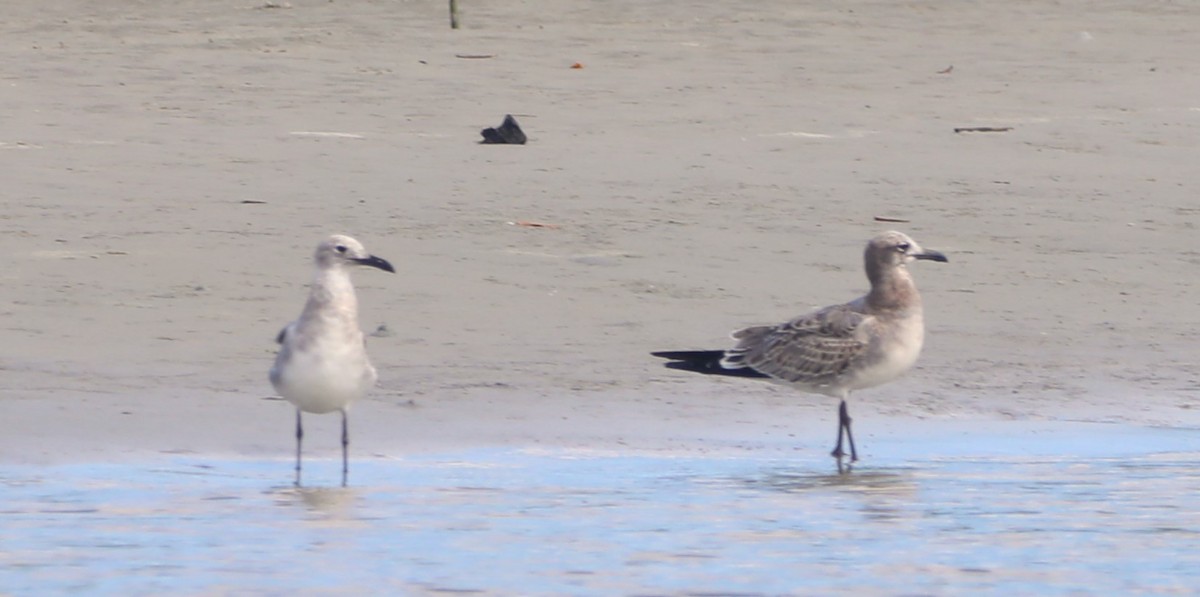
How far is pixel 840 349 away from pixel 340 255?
1.86 metres

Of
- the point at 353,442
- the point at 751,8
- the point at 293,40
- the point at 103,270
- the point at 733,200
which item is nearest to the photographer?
the point at 353,442

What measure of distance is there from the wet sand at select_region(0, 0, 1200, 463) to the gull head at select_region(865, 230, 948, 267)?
1.88 feet

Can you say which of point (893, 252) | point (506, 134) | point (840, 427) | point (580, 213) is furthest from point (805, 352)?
point (506, 134)

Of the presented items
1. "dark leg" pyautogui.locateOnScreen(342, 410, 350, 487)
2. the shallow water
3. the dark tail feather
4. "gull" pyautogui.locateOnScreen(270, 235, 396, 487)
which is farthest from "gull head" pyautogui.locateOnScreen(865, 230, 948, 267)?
"dark leg" pyautogui.locateOnScreen(342, 410, 350, 487)

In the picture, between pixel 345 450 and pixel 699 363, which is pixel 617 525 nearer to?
pixel 345 450

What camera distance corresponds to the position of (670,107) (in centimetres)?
1455

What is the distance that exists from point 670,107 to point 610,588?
8.68 meters

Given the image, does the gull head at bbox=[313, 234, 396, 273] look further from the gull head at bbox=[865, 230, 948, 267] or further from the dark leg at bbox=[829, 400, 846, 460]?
the gull head at bbox=[865, 230, 948, 267]

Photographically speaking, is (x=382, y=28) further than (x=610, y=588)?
Yes

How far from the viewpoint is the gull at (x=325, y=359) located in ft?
24.3

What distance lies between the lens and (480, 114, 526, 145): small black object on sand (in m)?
13.0

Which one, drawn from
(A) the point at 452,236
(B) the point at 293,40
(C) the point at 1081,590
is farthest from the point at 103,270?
(B) the point at 293,40

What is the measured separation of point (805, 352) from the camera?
8.25 metres

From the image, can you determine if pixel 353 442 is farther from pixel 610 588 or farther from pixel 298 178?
pixel 298 178
